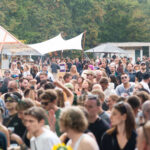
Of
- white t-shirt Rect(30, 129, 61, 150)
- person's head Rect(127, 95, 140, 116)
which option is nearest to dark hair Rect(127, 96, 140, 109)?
person's head Rect(127, 95, 140, 116)

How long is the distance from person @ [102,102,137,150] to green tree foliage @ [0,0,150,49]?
58.5m

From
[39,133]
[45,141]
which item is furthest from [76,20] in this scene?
[45,141]

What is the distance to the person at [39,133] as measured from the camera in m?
5.56

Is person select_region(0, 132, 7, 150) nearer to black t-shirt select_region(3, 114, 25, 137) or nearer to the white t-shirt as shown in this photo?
the white t-shirt

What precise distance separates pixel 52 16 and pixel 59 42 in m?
30.9

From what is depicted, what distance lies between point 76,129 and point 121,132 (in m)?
0.85

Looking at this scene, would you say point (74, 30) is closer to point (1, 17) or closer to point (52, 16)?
point (52, 16)

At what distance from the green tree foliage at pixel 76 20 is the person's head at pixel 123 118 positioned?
5850cm

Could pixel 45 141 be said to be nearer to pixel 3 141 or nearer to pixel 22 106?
pixel 3 141

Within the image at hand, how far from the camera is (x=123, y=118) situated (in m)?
5.96

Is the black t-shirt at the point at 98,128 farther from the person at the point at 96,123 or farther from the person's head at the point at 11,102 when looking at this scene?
the person's head at the point at 11,102

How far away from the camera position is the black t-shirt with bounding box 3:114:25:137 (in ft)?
23.2

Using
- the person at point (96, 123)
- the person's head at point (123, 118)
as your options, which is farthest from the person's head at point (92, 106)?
the person's head at point (123, 118)

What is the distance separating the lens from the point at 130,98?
7.34 m
